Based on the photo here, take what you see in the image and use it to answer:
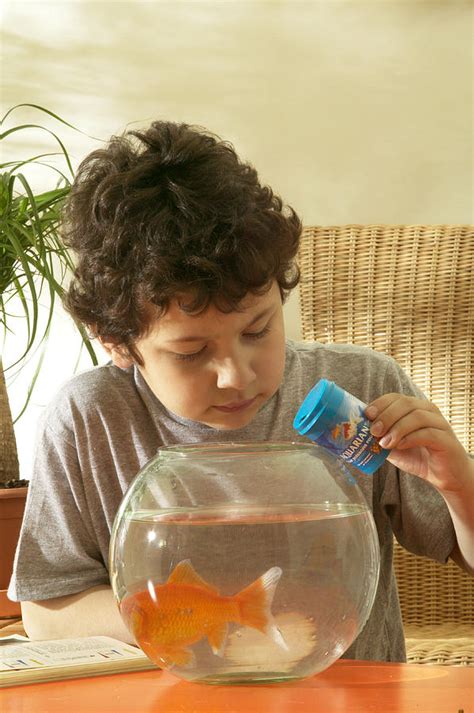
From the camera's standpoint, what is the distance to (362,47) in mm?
2385

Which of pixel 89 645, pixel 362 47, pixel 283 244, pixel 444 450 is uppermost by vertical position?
pixel 362 47

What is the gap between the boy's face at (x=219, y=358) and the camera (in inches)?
33.8

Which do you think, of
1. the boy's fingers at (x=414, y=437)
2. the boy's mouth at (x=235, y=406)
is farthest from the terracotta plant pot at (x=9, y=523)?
the boy's fingers at (x=414, y=437)

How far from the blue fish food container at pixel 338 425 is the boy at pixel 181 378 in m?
0.02

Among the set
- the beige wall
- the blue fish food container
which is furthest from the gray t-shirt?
the beige wall

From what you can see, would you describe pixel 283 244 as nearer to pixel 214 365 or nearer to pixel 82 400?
pixel 214 365

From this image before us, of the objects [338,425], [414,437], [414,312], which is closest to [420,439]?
[414,437]

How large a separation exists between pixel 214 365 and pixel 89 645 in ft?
0.88

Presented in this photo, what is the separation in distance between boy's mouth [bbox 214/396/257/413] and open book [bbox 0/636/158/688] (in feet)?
0.79

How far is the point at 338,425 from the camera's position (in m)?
0.71

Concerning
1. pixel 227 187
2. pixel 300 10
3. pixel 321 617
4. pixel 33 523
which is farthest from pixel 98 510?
pixel 300 10

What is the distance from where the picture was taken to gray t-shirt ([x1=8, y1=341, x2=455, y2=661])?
3.37 ft

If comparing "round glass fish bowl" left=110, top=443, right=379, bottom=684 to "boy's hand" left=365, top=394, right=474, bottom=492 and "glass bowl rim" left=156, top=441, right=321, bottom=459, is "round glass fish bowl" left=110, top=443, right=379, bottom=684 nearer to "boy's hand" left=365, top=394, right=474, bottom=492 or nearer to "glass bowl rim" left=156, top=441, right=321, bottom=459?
"glass bowl rim" left=156, top=441, right=321, bottom=459

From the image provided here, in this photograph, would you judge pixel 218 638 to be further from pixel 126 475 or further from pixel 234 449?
pixel 126 475
